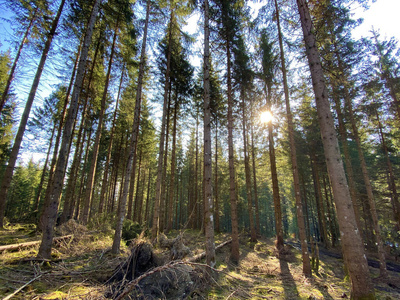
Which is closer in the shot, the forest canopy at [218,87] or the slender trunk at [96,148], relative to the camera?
the forest canopy at [218,87]

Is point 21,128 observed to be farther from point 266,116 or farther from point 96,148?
point 266,116

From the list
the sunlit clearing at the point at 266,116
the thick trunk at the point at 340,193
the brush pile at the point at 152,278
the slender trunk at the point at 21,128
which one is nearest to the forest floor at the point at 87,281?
the brush pile at the point at 152,278

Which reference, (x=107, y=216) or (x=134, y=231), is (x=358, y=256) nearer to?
(x=134, y=231)

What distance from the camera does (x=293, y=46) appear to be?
349 inches

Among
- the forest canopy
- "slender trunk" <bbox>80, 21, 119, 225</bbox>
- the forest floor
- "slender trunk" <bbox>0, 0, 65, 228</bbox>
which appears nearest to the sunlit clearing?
the forest canopy

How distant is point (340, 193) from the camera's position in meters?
4.37

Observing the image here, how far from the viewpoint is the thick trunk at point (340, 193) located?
3817mm

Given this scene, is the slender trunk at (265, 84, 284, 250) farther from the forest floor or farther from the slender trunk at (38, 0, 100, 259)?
the slender trunk at (38, 0, 100, 259)

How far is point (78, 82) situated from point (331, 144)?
8.12 m

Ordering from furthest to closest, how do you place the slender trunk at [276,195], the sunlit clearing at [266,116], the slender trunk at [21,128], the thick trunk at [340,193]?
the sunlit clearing at [266,116] → the slender trunk at [276,195] → the slender trunk at [21,128] → the thick trunk at [340,193]

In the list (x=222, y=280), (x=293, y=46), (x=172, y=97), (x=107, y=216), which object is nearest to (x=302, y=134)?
Answer: (x=293, y=46)

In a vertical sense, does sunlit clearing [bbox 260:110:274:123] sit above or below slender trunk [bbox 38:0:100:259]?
above

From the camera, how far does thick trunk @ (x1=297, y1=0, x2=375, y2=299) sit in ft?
12.5

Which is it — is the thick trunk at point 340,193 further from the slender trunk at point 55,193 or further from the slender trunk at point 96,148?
the slender trunk at point 96,148
